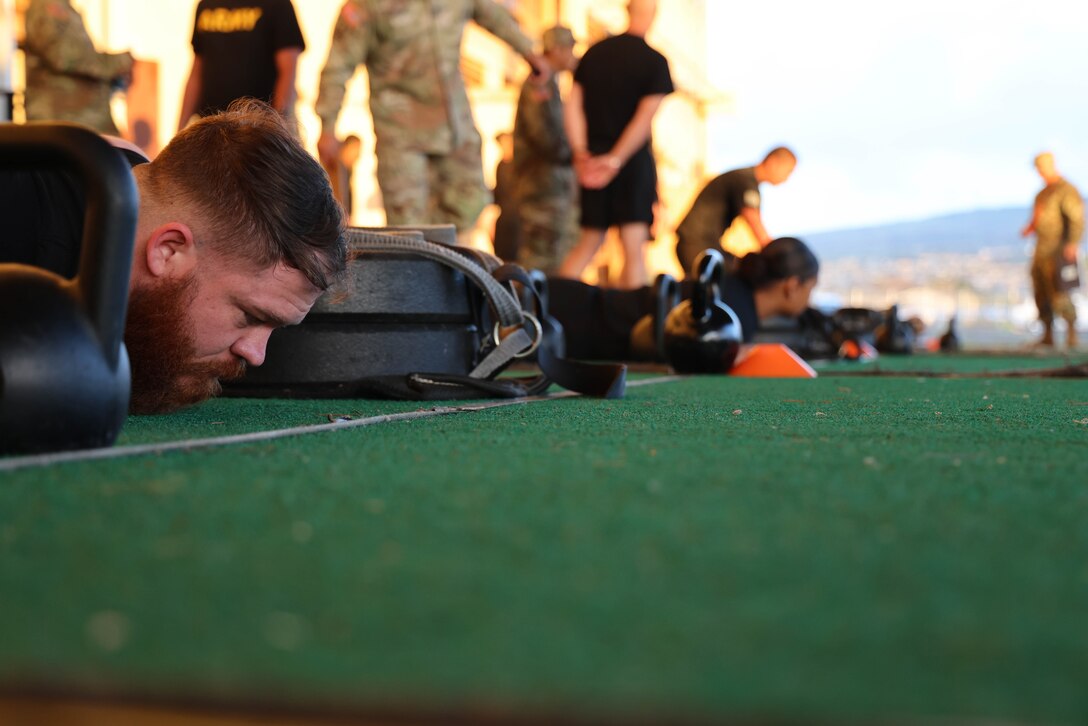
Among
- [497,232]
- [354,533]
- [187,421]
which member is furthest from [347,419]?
[497,232]

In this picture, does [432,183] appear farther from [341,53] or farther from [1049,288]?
[1049,288]

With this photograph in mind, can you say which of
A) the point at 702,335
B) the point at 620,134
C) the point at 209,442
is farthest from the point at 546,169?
the point at 209,442

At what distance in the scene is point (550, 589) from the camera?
0.50 m

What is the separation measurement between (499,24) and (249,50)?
1262mm

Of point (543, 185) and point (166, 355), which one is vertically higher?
point (543, 185)

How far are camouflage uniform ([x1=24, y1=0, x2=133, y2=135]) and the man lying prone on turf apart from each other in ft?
11.3

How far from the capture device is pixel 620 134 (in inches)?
182

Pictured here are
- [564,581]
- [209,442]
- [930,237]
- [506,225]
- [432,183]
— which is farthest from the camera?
[930,237]

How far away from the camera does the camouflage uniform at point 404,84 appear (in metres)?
4.18

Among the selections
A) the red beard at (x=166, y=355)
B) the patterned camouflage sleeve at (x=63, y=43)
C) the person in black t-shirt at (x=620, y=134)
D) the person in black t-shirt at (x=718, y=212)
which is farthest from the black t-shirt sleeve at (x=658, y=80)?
the red beard at (x=166, y=355)

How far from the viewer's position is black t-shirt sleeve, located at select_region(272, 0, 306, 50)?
11.8 ft

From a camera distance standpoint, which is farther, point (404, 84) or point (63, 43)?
point (63, 43)

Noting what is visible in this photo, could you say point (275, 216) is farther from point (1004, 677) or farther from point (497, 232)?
point (497, 232)

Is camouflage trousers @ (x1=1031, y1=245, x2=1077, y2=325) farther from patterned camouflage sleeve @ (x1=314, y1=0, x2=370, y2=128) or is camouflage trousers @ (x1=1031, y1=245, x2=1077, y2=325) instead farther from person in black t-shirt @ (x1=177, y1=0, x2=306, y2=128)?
person in black t-shirt @ (x1=177, y1=0, x2=306, y2=128)
